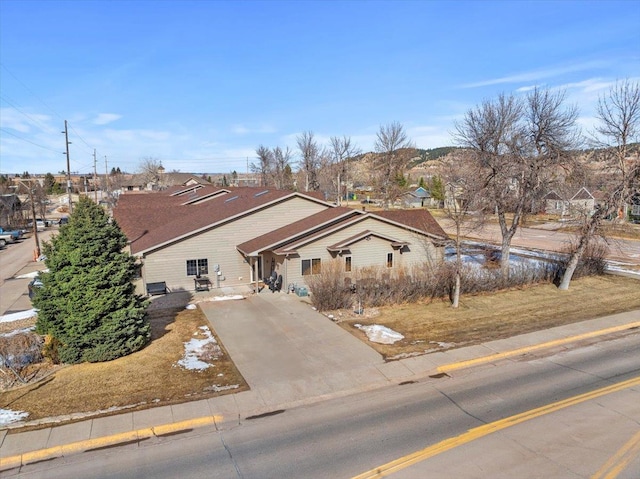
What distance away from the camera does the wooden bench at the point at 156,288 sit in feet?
74.2

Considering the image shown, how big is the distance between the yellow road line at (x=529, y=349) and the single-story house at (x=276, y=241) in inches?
401

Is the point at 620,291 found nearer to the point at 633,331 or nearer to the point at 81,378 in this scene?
the point at 633,331

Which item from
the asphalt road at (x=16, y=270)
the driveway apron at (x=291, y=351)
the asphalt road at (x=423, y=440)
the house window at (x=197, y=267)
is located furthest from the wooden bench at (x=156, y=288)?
the asphalt road at (x=423, y=440)

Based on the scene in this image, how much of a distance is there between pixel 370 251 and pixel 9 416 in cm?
1823

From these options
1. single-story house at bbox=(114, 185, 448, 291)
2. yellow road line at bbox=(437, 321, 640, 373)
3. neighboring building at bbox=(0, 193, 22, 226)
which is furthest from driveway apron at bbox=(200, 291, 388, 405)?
neighboring building at bbox=(0, 193, 22, 226)

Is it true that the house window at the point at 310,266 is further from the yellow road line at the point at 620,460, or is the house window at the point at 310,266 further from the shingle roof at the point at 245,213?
the yellow road line at the point at 620,460

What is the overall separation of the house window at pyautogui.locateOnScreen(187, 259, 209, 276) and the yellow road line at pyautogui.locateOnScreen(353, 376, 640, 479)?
17.8 m

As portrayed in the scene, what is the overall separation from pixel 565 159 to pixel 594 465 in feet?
71.0

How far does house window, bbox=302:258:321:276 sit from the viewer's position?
23750mm

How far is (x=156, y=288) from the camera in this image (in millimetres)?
22766

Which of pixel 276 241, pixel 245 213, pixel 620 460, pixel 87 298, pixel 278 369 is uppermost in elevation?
pixel 245 213

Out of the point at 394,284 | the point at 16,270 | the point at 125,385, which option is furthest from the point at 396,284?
the point at 16,270

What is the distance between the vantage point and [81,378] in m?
12.9

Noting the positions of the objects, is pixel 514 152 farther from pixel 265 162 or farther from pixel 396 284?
pixel 265 162
